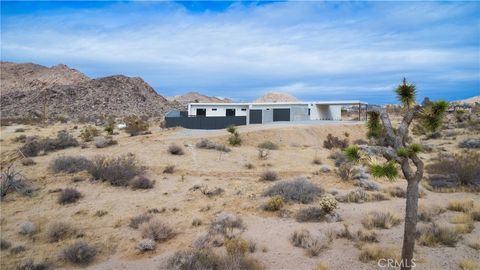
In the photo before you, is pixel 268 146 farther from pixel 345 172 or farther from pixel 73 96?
pixel 73 96

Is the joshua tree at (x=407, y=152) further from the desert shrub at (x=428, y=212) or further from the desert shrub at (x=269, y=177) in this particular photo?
the desert shrub at (x=269, y=177)

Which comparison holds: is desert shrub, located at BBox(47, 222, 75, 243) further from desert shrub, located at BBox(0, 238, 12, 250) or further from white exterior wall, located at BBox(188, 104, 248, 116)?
white exterior wall, located at BBox(188, 104, 248, 116)

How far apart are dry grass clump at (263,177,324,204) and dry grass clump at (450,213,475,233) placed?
4.91 meters

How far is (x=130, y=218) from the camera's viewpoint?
1386 centimetres

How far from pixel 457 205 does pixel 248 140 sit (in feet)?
71.7

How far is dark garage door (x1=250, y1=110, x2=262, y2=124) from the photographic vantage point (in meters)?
47.5

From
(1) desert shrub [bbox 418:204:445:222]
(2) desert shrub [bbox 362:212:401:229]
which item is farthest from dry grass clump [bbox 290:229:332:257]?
(1) desert shrub [bbox 418:204:445:222]

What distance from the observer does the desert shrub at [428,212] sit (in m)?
12.3

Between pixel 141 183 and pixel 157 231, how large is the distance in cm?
645

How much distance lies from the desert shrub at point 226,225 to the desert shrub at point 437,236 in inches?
191

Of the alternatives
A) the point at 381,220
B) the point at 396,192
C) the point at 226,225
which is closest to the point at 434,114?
the point at 381,220

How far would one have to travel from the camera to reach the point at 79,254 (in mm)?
10406

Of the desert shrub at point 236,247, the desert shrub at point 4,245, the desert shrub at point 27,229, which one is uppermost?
the desert shrub at point 236,247

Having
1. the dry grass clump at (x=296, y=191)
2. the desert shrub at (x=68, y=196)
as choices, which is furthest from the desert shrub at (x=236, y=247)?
the desert shrub at (x=68, y=196)
